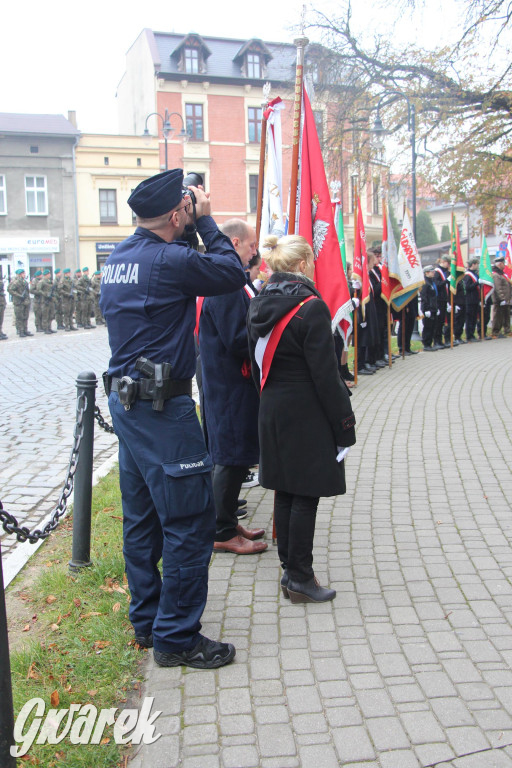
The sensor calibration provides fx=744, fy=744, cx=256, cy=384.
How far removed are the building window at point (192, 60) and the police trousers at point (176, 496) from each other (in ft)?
155

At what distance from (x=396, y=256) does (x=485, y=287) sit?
6204 millimetres

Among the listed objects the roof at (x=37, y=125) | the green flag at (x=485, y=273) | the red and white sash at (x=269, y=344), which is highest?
the roof at (x=37, y=125)

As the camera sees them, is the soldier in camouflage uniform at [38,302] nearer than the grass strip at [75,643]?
No

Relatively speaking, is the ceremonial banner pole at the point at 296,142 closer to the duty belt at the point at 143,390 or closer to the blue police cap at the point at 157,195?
the blue police cap at the point at 157,195

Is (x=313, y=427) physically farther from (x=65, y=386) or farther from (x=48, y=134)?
(x=48, y=134)

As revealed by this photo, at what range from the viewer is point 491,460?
6980 mm

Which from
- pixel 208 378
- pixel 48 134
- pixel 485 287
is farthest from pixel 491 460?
pixel 48 134

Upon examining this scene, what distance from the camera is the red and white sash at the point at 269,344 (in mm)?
3779

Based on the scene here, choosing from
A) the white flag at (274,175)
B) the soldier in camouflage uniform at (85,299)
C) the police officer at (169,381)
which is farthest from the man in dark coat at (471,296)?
the police officer at (169,381)

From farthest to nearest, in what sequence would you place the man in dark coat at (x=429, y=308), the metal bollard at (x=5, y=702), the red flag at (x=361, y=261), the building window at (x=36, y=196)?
1. the building window at (x=36, y=196)
2. the man in dark coat at (x=429, y=308)
3. the red flag at (x=361, y=261)
4. the metal bollard at (x=5, y=702)

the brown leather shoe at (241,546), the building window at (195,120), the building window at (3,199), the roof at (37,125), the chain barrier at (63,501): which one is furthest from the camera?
the building window at (195,120)

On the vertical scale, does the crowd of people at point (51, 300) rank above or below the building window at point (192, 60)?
below

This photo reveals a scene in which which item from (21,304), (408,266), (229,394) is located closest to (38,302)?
(21,304)

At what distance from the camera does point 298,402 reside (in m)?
3.87
